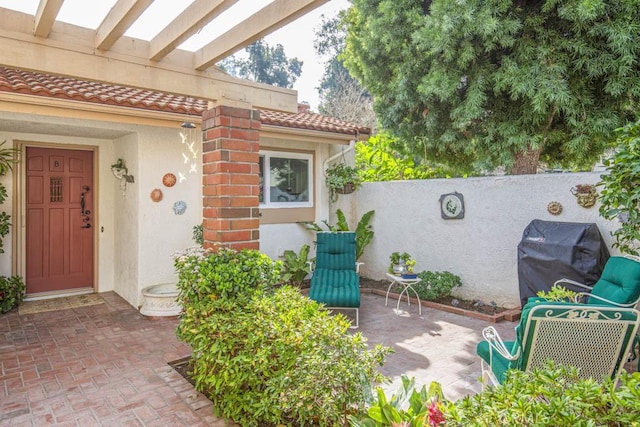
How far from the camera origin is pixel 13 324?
579 cm

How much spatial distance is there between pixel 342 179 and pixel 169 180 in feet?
12.0

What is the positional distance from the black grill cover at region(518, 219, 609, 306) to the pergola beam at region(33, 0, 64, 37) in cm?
599

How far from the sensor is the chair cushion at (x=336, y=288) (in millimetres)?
5746

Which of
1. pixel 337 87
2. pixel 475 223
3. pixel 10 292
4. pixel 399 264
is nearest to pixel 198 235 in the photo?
pixel 10 292

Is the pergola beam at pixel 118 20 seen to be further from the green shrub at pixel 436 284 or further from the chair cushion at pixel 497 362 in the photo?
the green shrub at pixel 436 284

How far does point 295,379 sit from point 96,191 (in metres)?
6.75

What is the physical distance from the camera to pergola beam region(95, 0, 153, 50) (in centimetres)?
285

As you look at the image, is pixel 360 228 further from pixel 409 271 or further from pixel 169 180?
pixel 169 180

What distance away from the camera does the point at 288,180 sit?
28.8 feet

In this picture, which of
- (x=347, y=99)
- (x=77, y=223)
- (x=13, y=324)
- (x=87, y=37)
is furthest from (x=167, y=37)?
(x=347, y=99)

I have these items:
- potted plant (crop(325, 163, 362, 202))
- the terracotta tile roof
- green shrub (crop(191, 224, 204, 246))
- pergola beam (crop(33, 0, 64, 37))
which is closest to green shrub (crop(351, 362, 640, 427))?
pergola beam (crop(33, 0, 64, 37))

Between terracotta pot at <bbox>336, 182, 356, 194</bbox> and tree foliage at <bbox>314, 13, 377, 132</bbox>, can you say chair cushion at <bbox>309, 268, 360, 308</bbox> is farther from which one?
tree foliage at <bbox>314, 13, 377, 132</bbox>

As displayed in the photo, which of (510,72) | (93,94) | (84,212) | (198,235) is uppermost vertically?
(510,72)

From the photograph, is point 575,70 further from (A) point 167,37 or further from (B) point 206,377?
(B) point 206,377
